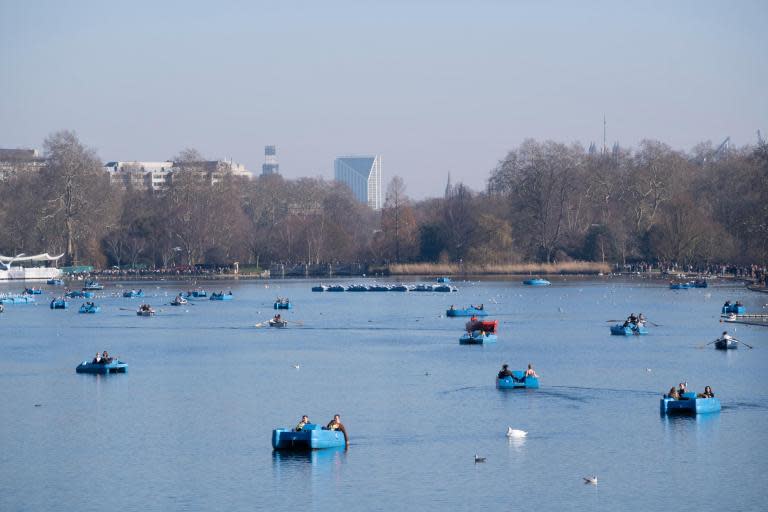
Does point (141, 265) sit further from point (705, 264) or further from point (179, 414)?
point (179, 414)

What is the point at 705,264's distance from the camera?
129500 mm

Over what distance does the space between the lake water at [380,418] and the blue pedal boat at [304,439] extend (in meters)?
0.43

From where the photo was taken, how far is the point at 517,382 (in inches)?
1951

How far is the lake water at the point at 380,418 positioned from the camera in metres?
33.4

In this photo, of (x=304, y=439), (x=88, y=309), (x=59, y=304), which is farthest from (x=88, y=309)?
(x=304, y=439)

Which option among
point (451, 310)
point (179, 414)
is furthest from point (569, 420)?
point (451, 310)

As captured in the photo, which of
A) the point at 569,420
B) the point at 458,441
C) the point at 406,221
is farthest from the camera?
the point at 406,221

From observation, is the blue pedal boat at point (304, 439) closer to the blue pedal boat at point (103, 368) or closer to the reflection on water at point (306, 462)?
the reflection on water at point (306, 462)

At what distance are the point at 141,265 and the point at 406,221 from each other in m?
32.2

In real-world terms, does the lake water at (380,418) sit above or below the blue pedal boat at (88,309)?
below

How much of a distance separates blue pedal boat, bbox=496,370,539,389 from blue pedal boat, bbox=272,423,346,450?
1322cm

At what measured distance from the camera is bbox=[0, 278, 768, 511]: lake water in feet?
110

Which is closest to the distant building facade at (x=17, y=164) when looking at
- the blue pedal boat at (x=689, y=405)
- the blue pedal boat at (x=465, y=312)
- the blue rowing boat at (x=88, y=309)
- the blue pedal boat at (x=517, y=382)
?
the blue rowing boat at (x=88, y=309)

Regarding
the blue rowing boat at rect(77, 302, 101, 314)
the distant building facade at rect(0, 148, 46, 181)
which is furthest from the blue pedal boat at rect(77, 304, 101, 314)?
the distant building facade at rect(0, 148, 46, 181)
